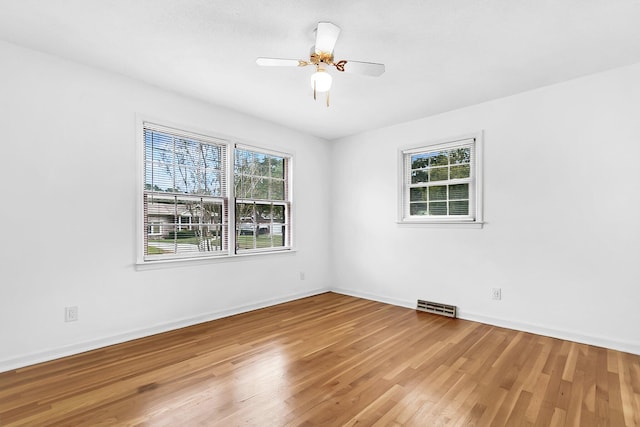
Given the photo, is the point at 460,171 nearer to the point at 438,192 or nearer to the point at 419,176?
the point at 438,192

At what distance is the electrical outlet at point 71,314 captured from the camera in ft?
9.23

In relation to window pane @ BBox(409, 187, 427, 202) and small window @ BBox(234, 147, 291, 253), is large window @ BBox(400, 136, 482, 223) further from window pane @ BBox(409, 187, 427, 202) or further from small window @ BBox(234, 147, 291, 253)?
small window @ BBox(234, 147, 291, 253)

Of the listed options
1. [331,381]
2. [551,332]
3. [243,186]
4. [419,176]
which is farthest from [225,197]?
[551,332]

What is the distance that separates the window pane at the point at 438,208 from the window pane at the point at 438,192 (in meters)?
0.08

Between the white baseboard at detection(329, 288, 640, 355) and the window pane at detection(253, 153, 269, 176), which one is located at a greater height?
the window pane at detection(253, 153, 269, 176)

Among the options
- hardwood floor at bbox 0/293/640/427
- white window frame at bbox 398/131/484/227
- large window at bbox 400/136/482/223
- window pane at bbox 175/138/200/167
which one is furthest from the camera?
large window at bbox 400/136/482/223

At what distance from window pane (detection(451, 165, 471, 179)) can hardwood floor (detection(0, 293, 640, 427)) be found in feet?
6.18

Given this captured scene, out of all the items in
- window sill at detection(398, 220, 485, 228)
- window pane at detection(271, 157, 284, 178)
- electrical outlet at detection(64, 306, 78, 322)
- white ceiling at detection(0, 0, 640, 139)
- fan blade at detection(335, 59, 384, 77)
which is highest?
white ceiling at detection(0, 0, 640, 139)

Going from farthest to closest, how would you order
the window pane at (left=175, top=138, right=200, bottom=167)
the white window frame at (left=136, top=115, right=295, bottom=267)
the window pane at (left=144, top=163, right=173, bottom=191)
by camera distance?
the window pane at (left=175, top=138, right=200, bottom=167) → the window pane at (left=144, top=163, right=173, bottom=191) → the white window frame at (left=136, top=115, right=295, bottom=267)

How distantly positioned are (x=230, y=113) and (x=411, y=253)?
310 centimetres

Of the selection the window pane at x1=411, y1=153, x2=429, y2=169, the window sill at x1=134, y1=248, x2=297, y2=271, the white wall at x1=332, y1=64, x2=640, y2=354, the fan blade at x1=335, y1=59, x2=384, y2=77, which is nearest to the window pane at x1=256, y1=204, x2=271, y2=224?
the window sill at x1=134, y1=248, x2=297, y2=271

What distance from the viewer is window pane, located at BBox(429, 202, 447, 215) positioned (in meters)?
4.24

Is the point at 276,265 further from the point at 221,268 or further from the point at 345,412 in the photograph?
the point at 345,412

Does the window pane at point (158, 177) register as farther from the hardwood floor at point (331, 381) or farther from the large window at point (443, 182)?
the large window at point (443, 182)
